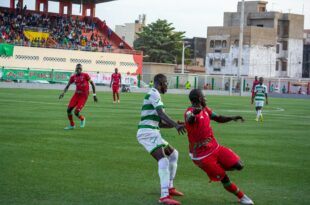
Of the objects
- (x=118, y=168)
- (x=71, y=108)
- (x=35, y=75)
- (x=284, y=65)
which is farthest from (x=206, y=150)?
(x=284, y=65)

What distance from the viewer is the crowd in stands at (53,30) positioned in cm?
6519

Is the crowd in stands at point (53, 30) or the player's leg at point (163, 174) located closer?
the player's leg at point (163, 174)

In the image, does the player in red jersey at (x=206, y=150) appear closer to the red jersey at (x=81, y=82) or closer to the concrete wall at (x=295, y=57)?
the red jersey at (x=81, y=82)

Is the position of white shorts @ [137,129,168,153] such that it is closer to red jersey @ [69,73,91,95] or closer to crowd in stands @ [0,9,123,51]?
red jersey @ [69,73,91,95]

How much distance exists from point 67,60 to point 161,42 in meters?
45.1

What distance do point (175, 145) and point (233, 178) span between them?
5024 mm

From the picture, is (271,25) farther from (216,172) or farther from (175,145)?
(216,172)

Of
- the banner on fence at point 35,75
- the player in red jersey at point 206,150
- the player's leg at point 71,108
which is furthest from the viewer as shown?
the banner on fence at point 35,75

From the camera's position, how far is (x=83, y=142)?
53.0 feet

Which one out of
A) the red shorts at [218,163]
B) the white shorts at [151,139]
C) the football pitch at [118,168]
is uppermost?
the white shorts at [151,139]

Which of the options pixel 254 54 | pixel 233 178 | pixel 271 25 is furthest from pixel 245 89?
pixel 233 178

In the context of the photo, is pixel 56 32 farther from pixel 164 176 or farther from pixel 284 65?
pixel 164 176

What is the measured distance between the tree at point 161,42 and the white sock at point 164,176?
3954 inches

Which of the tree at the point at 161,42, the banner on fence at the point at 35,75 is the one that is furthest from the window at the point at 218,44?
the banner on fence at the point at 35,75
